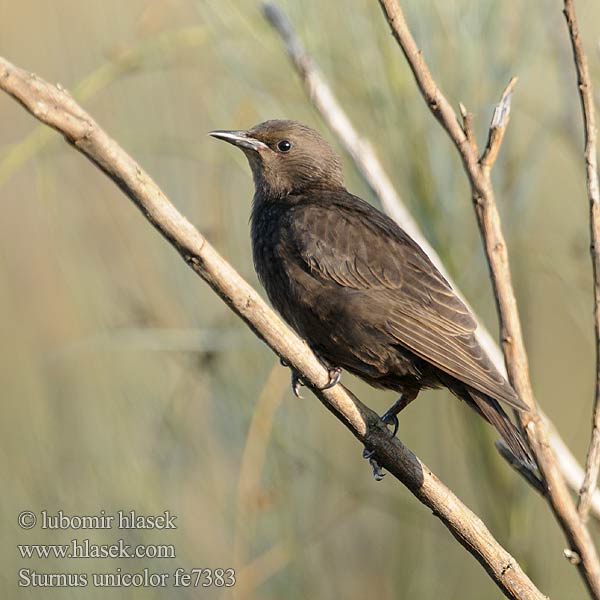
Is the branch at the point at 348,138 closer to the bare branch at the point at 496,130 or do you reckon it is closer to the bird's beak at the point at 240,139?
the bird's beak at the point at 240,139

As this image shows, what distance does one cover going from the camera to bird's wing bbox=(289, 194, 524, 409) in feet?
11.4

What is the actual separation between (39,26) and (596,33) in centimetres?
266

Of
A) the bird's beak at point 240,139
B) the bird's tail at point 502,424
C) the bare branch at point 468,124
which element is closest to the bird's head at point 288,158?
the bird's beak at point 240,139

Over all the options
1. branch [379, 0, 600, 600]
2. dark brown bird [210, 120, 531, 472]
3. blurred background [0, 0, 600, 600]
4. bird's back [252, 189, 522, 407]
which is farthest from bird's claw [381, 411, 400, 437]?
branch [379, 0, 600, 600]

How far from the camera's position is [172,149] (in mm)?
4234

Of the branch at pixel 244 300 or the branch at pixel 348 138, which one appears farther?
the branch at pixel 348 138

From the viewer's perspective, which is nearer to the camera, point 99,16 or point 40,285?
point 99,16

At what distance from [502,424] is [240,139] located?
5.86 ft

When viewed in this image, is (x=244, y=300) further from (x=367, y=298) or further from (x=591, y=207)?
(x=367, y=298)

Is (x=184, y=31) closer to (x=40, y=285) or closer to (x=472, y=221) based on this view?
(x=472, y=221)

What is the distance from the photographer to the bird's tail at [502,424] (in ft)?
9.77

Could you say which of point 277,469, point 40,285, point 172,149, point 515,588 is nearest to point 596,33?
point 172,149

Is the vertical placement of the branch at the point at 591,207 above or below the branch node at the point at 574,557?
above

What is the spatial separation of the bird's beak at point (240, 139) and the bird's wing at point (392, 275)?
0.47 meters
